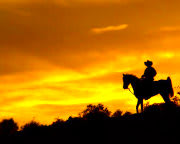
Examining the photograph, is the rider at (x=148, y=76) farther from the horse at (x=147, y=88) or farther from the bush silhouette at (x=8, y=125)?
the bush silhouette at (x=8, y=125)

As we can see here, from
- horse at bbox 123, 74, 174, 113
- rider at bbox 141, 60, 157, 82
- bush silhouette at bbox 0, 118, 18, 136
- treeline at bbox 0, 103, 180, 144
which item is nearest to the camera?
treeline at bbox 0, 103, 180, 144

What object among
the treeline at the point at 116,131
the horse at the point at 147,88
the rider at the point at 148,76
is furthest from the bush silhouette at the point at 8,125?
the rider at the point at 148,76

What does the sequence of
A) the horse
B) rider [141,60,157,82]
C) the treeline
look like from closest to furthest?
1. the treeline
2. rider [141,60,157,82]
3. the horse

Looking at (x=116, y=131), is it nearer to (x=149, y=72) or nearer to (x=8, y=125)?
(x=149, y=72)

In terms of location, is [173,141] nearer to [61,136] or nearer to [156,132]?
[156,132]

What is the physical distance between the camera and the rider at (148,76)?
3316 cm

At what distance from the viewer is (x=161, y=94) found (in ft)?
114

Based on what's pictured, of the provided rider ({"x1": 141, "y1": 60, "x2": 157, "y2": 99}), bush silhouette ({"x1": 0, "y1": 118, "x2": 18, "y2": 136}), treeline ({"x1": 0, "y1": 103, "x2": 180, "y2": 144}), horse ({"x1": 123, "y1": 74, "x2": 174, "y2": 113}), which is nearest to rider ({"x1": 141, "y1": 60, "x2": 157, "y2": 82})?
rider ({"x1": 141, "y1": 60, "x2": 157, "y2": 99})

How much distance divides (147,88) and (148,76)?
961 mm

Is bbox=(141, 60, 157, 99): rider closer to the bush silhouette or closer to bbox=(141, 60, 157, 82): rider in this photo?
bbox=(141, 60, 157, 82): rider

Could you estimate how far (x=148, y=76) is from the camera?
33406 mm

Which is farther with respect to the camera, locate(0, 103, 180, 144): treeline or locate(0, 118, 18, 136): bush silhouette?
locate(0, 118, 18, 136): bush silhouette

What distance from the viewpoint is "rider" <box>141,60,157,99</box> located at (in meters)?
33.2

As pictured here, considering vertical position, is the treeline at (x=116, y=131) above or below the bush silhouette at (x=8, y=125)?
below
